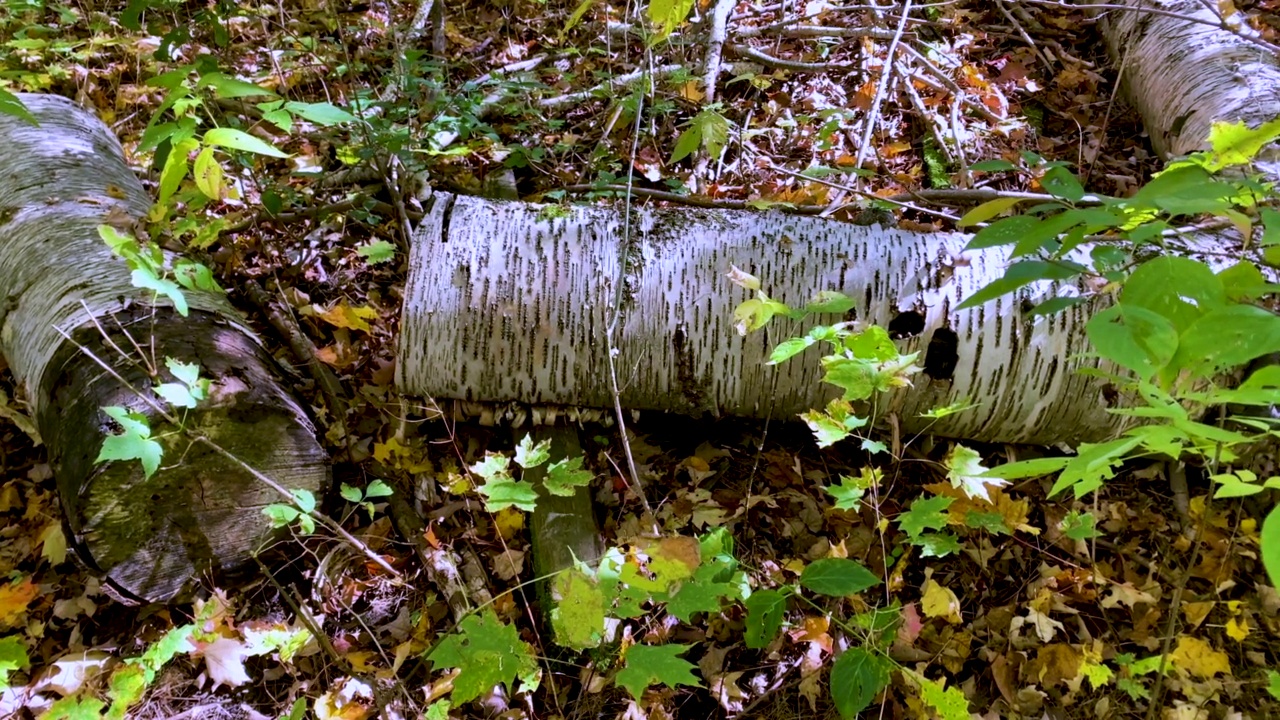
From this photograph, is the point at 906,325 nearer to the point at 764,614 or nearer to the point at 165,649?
the point at 764,614

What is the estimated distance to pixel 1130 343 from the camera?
3.40 feet

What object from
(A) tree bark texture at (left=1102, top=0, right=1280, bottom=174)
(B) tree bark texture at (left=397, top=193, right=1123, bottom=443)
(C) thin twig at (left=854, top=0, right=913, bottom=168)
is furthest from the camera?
(C) thin twig at (left=854, top=0, right=913, bottom=168)

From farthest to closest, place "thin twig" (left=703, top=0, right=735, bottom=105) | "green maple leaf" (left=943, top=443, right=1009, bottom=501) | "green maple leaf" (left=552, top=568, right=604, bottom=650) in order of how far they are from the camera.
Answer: "thin twig" (left=703, top=0, right=735, bottom=105) < "green maple leaf" (left=943, top=443, right=1009, bottom=501) < "green maple leaf" (left=552, top=568, right=604, bottom=650)

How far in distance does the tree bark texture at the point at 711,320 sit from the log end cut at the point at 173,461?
18.4 inches

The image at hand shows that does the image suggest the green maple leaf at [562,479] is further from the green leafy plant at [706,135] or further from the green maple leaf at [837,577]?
the green leafy plant at [706,135]

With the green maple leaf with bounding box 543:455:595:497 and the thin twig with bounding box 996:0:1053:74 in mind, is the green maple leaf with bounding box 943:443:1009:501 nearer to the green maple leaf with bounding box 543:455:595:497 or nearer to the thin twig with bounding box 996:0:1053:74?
the green maple leaf with bounding box 543:455:595:497

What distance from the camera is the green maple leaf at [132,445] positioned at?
1.64 meters

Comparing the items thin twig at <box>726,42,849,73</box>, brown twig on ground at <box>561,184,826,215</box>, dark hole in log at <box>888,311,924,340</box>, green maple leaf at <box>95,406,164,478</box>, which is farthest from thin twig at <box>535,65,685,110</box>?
green maple leaf at <box>95,406,164,478</box>

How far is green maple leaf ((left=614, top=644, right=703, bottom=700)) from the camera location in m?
1.44

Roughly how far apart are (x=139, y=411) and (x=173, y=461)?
0.57 feet

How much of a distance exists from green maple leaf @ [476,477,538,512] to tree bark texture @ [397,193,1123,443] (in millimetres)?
583

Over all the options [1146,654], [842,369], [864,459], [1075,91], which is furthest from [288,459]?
[1075,91]

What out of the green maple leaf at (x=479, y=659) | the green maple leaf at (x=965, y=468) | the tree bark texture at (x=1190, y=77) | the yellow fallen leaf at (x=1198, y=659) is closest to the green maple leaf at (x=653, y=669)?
the green maple leaf at (x=479, y=659)

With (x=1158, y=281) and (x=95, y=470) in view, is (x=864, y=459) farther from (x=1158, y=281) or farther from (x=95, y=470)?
(x=95, y=470)
